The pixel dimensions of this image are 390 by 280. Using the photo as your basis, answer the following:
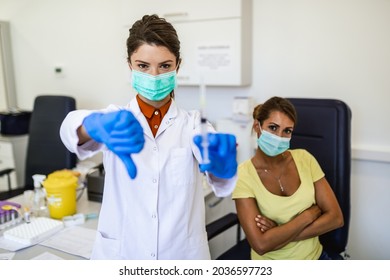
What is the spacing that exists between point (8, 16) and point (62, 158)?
5.25ft

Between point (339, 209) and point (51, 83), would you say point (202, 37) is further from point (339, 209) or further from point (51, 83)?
point (51, 83)

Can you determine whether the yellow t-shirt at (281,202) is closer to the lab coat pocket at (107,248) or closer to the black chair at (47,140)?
the lab coat pocket at (107,248)

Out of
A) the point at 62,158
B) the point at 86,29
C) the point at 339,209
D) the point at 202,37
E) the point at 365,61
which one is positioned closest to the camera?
the point at 339,209

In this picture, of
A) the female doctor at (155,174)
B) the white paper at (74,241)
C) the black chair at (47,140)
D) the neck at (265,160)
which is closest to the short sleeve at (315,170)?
the neck at (265,160)

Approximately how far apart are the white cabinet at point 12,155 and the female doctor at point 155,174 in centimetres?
206

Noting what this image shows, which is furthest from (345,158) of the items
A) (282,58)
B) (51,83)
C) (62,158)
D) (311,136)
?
(51,83)

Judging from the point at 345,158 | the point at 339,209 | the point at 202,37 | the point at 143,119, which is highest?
the point at 202,37

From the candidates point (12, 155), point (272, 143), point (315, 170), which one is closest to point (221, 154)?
point (272, 143)

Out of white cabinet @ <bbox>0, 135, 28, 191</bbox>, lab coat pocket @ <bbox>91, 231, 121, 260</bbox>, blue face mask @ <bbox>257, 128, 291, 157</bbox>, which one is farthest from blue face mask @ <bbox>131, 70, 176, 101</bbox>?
white cabinet @ <bbox>0, 135, 28, 191</bbox>

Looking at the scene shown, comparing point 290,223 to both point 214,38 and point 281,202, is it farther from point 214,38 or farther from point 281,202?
point 214,38

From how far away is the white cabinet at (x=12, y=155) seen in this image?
2693 mm

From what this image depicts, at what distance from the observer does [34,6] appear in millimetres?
2861

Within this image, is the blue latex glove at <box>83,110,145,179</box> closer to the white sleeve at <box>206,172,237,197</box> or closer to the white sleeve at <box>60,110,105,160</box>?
the white sleeve at <box>60,110,105,160</box>

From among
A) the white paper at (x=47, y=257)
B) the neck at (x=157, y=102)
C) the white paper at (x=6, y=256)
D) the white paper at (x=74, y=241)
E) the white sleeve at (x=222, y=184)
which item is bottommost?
the white paper at (x=47, y=257)
